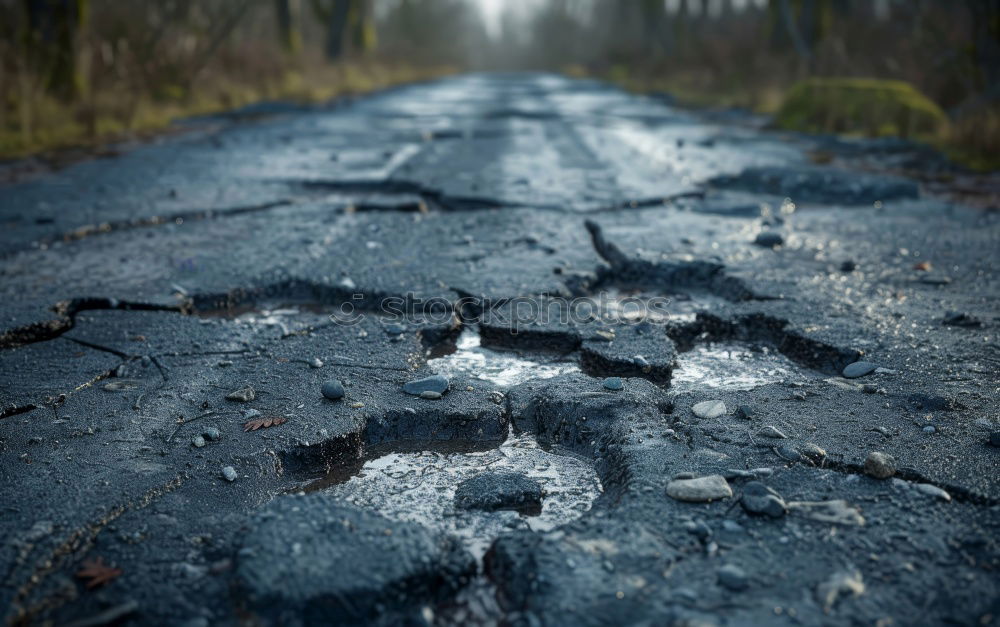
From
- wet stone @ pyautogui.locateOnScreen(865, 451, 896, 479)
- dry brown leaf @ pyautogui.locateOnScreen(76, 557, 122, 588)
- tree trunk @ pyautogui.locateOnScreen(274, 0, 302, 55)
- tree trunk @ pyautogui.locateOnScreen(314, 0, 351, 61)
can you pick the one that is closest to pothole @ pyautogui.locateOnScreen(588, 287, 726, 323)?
wet stone @ pyautogui.locateOnScreen(865, 451, 896, 479)

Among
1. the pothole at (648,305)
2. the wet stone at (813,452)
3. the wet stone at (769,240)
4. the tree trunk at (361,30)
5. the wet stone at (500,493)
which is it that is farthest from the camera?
the tree trunk at (361,30)

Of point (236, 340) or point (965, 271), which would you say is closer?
point (236, 340)

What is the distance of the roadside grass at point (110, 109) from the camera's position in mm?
7270

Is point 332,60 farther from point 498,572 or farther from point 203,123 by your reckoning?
Result: point 498,572

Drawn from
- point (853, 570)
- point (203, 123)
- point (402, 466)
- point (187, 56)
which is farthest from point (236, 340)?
point (187, 56)

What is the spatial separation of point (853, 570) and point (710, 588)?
27 centimetres

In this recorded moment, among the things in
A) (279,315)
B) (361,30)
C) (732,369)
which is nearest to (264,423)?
(279,315)

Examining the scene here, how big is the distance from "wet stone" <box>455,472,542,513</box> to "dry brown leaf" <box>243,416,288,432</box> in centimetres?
Answer: 53

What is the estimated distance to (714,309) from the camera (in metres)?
3.03

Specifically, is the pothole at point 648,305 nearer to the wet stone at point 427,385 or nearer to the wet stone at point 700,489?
the wet stone at point 427,385

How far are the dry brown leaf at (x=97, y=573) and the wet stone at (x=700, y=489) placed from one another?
109 centimetres

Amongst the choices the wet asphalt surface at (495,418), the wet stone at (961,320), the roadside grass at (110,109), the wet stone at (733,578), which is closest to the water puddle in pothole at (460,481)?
the wet asphalt surface at (495,418)

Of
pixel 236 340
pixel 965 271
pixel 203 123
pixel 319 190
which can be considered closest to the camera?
pixel 236 340

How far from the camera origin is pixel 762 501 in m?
1.68
